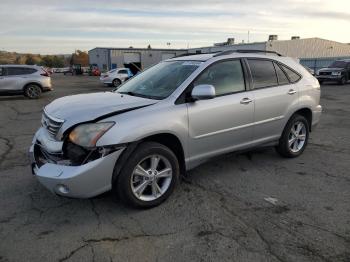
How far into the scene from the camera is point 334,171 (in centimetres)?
532

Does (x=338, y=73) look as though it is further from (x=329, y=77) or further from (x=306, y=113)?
(x=306, y=113)

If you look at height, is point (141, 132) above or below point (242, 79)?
below

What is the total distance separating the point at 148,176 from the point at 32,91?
14547 millimetres

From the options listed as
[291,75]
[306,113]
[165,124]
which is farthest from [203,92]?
[306,113]

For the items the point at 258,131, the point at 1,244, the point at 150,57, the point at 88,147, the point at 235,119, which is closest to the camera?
the point at 1,244

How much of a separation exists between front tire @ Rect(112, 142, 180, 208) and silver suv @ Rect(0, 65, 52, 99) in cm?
1433

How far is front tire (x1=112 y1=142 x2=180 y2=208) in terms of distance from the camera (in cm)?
379

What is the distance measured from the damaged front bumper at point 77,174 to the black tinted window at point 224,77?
1.56 meters

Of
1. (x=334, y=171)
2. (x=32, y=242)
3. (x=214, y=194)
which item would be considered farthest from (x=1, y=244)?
(x=334, y=171)

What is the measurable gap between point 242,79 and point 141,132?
1.90m

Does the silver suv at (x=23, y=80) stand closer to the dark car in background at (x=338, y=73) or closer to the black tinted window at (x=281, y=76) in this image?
the black tinted window at (x=281, y=76)

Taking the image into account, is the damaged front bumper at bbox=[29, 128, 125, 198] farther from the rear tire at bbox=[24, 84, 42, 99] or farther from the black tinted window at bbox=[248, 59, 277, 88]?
the rear tire at bbox=[24, 84, 42, 99]

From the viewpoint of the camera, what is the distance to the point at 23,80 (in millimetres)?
16500

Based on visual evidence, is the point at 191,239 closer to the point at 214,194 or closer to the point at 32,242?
the point at 214,194
